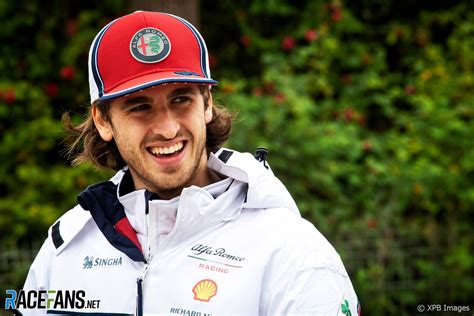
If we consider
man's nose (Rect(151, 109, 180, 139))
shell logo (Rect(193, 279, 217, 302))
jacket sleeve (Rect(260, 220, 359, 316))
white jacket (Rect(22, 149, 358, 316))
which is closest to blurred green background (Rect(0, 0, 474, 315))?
white jacket (Rect(22, 149, 358, 316))

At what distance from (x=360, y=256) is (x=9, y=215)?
9.19 feet

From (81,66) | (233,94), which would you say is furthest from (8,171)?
(233,94)

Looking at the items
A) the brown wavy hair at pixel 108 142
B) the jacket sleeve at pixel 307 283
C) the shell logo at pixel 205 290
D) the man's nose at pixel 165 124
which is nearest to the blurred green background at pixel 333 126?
the brown wavy hair at pixel 108 142

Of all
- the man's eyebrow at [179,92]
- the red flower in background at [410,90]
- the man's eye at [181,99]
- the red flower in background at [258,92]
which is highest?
the red flower in background at [410,90]

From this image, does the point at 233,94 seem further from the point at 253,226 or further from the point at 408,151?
the point at 253,226

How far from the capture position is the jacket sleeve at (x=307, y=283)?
2.35 meters

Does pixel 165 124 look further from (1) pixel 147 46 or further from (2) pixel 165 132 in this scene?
(1) pixel 147 46

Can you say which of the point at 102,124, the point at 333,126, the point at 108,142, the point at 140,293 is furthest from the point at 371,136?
Result: the point at 140,293

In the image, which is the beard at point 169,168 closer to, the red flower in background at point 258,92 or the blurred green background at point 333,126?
the blurred green background at point 333,126

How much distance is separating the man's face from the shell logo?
37 centimetres

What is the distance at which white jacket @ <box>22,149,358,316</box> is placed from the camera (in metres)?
2.42

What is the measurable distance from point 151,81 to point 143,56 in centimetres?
12

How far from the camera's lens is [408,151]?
274 inches

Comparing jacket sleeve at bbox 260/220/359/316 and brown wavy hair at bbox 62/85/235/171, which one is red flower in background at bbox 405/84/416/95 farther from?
jacket sleeve at bbox 260/220/359/316
